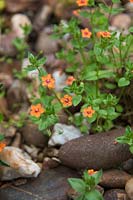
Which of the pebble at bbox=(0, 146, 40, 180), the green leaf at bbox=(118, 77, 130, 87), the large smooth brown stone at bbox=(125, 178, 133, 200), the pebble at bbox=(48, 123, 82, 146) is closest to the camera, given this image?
the large smooth brown stone at bbox=(125, 178, 133, 200)

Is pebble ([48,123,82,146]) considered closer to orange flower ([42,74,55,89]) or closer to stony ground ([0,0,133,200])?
stony ground ([0,0,133,200])

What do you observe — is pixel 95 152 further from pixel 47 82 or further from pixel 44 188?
pixel 47 82

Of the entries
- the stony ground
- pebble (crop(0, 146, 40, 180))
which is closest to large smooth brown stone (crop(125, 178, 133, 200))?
the stony ground

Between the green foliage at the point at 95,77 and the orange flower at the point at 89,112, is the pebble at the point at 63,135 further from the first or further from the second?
the orange flower at the point at 89,112

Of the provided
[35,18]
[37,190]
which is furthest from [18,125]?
[35,18]

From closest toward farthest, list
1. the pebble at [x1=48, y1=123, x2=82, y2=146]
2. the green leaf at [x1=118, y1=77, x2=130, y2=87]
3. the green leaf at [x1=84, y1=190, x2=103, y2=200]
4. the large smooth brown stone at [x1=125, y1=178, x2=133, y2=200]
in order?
the green leaf at [x1=84, y1=190, x2=103, y2=200] → the large smooth brown stone at [x1=125, y1=178, x2=133, y2=200] → the green leaf at [x1=118, y1=77, x2=130, y2=87] → the pebble at [x1=48, y1=123, x2=82, y2=146]

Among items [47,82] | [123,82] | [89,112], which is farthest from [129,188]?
[47,82]
